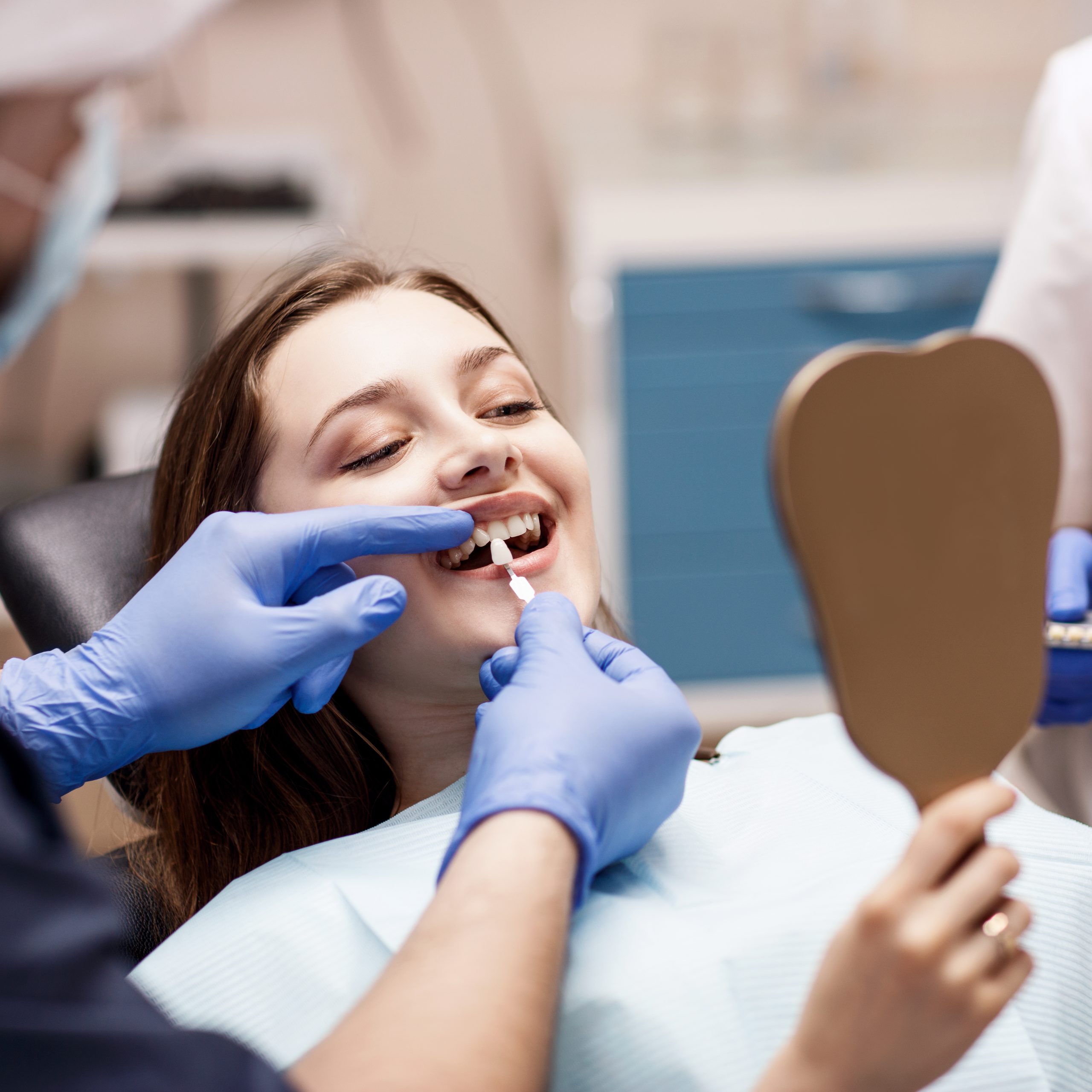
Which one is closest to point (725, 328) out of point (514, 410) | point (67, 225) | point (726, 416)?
point (726, 416)

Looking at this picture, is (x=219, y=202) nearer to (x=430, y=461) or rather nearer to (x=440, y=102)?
(x=440, y=102)

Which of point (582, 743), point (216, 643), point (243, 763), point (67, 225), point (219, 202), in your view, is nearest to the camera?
point (582, 743)

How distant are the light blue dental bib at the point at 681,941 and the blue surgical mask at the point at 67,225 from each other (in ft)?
2.99

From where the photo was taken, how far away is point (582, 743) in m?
0.73

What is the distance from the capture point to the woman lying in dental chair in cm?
58

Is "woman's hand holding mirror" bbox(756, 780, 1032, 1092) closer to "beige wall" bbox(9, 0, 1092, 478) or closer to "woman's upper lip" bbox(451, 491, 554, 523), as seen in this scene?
"woman's upper lip" bbox(451, 491, 554, 523)

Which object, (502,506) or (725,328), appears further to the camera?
(725,328)

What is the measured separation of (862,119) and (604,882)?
262 centimetres

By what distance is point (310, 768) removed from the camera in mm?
1129

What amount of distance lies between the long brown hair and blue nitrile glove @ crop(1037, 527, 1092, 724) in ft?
2.29

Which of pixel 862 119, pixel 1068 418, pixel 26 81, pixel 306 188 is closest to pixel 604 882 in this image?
pixel 1068 418

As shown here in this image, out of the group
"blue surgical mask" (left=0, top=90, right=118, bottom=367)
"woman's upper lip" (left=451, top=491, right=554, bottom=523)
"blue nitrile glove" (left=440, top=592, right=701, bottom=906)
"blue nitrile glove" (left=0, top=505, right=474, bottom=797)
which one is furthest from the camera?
"blue surgical mask" (left=0, top=90, right=118, bottom=367)

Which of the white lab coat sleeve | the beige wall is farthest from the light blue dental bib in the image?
the beige wall

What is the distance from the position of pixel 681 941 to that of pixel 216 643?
43 centimetres
